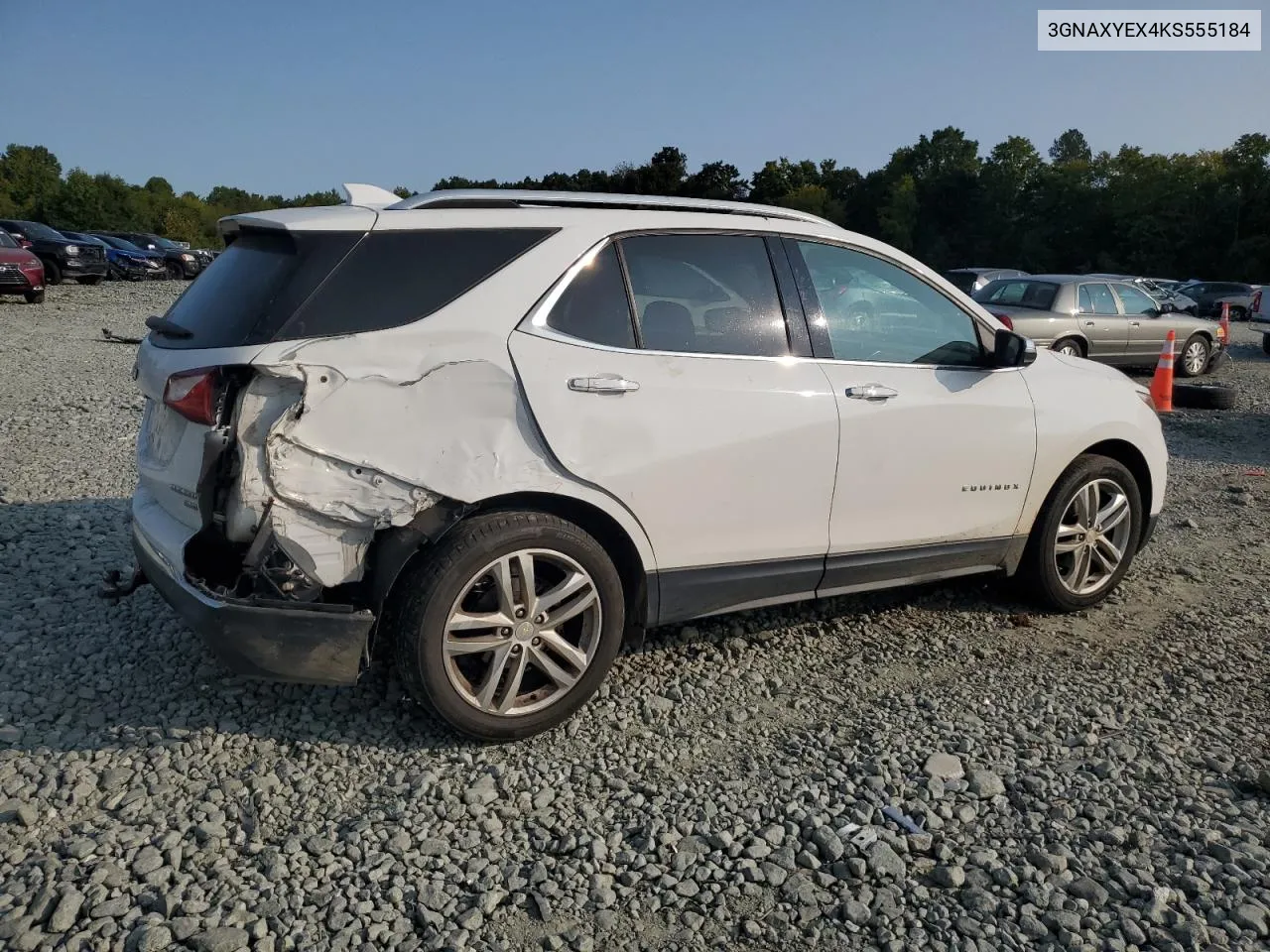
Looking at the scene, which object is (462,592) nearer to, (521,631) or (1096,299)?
(521,631)

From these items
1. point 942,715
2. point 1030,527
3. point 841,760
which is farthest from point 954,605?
point 841,760

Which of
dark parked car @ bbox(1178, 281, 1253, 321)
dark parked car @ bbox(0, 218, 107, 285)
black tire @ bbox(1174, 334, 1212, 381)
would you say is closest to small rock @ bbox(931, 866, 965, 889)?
black tire @ bbox(1174, 334, 1212, 381)

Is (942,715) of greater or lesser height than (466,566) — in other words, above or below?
below

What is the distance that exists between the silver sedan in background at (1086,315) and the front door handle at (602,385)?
1061 cm

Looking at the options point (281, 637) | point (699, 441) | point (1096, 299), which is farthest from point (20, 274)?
point (699, 441)

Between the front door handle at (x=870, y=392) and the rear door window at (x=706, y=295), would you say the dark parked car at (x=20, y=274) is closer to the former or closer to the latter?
the rear door window at (x=706, y=295)

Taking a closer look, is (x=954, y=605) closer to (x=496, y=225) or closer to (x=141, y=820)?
(x=496, y=225)

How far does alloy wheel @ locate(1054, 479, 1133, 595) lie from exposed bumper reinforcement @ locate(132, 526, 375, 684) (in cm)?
332

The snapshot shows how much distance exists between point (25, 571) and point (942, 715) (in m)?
4.44

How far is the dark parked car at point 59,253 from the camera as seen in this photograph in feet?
86.8

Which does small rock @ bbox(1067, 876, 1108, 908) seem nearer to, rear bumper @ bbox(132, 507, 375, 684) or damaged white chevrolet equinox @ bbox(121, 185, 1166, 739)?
damaged white chevrolet equinox @ bbox(121, 185, 1166, 739)

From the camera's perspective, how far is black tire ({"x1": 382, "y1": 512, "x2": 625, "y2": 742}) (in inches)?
129

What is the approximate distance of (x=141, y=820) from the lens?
3.05 metres

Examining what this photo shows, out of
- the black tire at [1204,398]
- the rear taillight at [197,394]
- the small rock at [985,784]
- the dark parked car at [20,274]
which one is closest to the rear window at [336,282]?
the rear taillight at [197,394]
